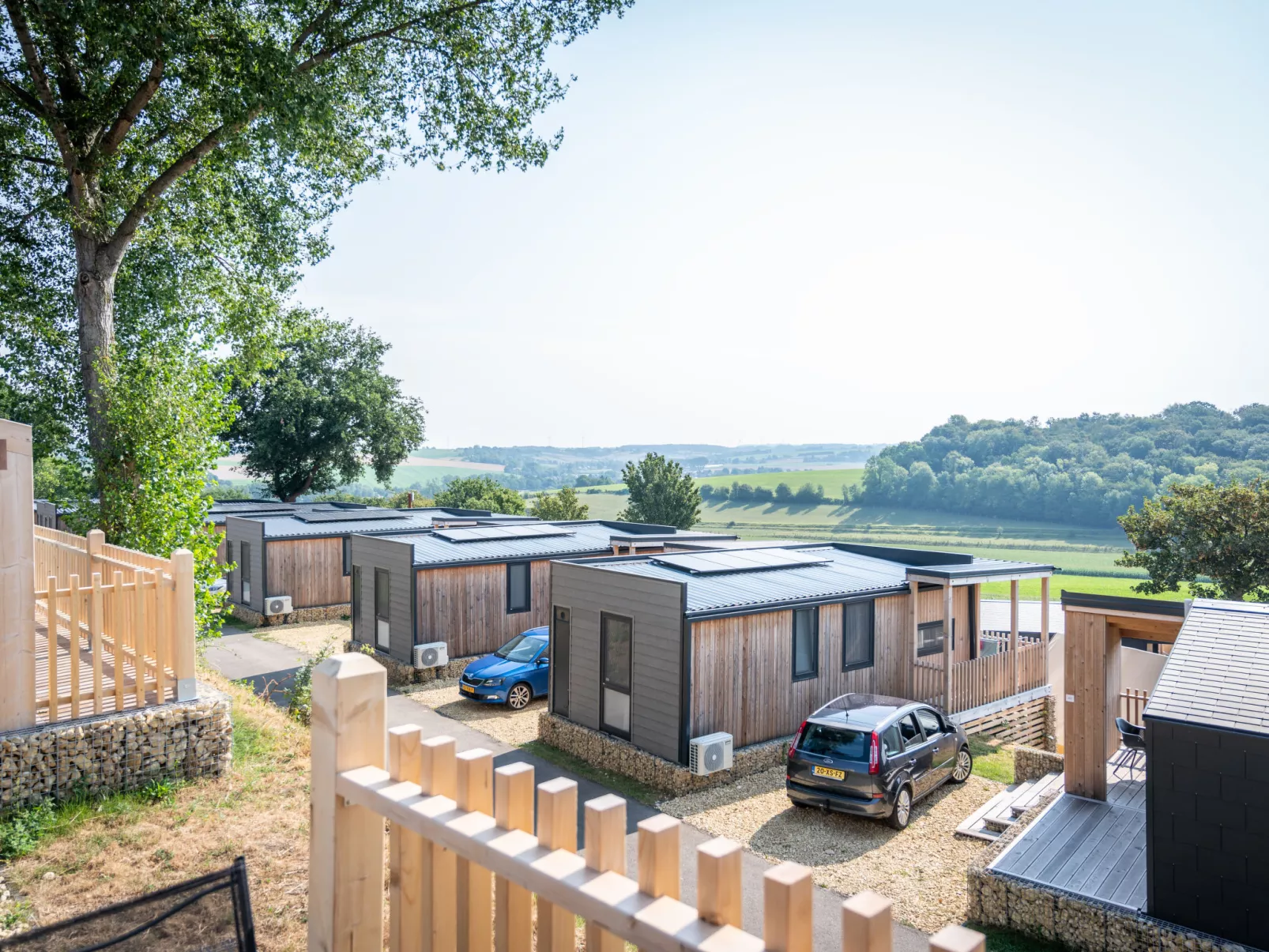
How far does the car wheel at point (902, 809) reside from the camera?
11.3 m

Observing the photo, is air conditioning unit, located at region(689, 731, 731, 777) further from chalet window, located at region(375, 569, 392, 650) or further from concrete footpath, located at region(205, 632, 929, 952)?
chalet window, located at region(375, 569, 392, 650)

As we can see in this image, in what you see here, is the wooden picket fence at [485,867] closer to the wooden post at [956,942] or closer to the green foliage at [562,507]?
the wooden post at [956,942]

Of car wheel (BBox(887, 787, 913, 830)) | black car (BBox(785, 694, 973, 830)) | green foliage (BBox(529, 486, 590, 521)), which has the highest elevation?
green foliage (BBox(529, 486, 590, 521))

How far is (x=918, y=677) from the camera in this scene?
16.6m

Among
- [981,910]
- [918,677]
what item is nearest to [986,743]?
[918,677]

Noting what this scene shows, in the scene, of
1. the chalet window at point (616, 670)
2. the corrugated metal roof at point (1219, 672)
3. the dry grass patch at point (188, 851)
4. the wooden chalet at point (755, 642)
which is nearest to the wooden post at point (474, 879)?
the dry grass patch at point (188, 851)

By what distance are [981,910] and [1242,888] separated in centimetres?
251

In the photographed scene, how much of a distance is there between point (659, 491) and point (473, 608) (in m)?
23.7

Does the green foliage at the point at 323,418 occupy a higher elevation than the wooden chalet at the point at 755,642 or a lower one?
higher

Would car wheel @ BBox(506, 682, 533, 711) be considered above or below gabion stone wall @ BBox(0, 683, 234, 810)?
below

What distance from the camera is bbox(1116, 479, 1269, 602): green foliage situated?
996 inches

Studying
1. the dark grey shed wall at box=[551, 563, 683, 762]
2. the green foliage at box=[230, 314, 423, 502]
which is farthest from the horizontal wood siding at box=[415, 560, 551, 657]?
the green foliage at box=[230, 314, 423, 502]

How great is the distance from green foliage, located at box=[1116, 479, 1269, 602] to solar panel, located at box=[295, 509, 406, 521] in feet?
86.4

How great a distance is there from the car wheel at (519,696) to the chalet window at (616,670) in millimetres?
3217
